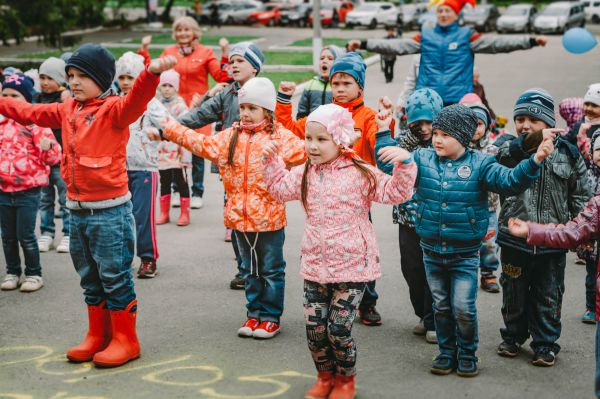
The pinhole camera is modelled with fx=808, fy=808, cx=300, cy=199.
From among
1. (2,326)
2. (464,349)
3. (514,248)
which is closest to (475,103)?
(514,248)

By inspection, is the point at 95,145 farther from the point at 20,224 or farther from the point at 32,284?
the point at 32,284

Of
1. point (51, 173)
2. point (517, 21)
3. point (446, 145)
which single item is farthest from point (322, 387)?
point (517, 21)

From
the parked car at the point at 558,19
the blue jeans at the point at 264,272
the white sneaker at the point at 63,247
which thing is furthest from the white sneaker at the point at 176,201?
the parked car at the point at 558,19

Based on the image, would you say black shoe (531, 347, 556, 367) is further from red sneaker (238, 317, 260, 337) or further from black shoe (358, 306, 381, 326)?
red sneaker (238, 317, 260, 337)

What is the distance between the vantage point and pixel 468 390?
4.86 m

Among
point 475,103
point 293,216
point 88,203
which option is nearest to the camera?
point 88,203

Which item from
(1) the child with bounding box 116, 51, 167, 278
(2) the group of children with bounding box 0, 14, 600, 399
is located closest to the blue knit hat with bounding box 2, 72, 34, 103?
(1) the child with bounding box 116, 51, 167, 278

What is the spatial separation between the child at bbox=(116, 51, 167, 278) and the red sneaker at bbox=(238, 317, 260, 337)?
5.72 ft

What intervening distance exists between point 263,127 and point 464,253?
1721 millimetres

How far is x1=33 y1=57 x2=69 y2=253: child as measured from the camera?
308 inches

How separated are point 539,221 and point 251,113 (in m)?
2.10

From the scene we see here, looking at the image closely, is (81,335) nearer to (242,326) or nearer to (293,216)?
(242,326)

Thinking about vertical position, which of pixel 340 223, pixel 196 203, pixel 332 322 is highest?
pixel 340 223

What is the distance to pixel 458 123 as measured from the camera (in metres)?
4.98
